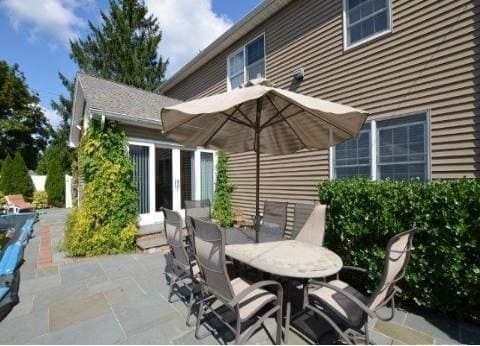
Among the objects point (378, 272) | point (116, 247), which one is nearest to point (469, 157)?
point (378, 272)

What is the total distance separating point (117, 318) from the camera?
315 centimetres

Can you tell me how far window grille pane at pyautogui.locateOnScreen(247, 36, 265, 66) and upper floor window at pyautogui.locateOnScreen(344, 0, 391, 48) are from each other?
106 inches

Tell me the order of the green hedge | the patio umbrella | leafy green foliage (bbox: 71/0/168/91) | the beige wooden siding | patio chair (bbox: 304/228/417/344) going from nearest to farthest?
patio chair (bbox: 304/228/417/344), the patio umbrella, the green hedge, the beige wooden siding, leafy green foliage (bbox: 71/0/168/91)

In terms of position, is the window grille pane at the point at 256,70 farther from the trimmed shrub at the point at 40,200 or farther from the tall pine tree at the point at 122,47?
the tall pine tree at the point at 122,47

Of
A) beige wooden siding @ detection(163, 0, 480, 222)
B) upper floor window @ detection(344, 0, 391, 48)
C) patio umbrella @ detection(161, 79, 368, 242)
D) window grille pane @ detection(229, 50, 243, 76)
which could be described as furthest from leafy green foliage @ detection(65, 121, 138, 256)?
upper floor window @ detection(344, 0, 391, 48)

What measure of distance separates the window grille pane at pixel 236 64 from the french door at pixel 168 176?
2.89 m

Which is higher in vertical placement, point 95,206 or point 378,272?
point 95,206

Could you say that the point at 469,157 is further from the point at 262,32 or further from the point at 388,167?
the point at 262,32

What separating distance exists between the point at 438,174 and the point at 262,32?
601 cm

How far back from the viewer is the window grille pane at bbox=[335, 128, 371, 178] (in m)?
5.52

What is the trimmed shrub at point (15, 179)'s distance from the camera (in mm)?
15152

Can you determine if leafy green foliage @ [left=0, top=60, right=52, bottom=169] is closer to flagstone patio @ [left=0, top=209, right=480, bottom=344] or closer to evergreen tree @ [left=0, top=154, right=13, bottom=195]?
evergreen tree @ [left=0, top=154, right=13, bottom=195]

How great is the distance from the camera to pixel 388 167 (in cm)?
516

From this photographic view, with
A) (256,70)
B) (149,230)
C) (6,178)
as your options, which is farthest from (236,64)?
(6,178)
